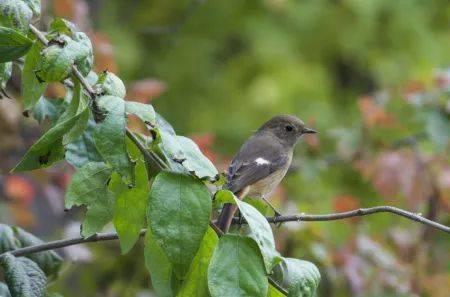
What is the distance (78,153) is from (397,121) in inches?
127

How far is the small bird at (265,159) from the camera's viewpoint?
394cm

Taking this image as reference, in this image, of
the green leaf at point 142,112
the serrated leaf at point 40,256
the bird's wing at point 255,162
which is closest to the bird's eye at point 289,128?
the bird's wing at point 255,162

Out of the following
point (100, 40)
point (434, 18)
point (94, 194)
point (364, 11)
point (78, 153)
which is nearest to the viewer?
point (94, 194)

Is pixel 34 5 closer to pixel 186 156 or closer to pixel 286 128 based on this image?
pixel 186 156

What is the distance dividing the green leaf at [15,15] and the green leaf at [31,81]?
4cm

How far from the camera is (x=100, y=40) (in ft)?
16.0

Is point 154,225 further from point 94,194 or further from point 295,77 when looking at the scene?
point 295,77

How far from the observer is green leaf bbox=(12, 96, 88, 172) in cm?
168

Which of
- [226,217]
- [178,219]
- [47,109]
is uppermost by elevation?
[178,219]

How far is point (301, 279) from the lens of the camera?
1731mm

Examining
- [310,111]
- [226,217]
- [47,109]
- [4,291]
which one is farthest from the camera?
[310,111]

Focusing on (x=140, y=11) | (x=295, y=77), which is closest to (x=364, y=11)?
(x=295, y=77)

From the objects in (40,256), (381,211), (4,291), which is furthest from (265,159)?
(381,211)

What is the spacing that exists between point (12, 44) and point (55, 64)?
4.1 inches
